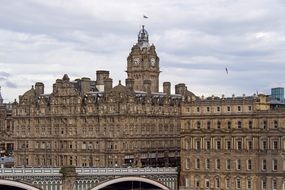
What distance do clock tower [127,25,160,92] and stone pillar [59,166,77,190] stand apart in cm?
4920

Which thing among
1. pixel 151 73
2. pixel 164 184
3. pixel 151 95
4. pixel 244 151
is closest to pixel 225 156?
pixel 244 151

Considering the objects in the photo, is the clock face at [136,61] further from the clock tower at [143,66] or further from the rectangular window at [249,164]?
the rectangular window at [249,164]

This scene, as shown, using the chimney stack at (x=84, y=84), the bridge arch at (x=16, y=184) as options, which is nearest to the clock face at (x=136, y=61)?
the chimney stack at (x=84, y=84)

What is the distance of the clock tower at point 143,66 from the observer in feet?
506

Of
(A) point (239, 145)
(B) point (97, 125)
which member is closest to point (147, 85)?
(B) point (97, 125)

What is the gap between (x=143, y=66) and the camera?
154250 millimetres

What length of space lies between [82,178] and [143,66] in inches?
1974

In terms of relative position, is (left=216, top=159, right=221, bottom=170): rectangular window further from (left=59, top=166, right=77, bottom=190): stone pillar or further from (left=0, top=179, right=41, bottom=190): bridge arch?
(left=0, top=179, right=41, bottom=190): bridge arch

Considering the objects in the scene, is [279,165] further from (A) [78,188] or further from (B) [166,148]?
(B) [166,148]

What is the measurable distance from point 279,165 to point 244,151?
5.47 meters

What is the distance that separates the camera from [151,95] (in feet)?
463

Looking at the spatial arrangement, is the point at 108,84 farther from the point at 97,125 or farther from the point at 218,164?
the point at 218,164

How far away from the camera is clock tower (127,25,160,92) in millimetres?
154125

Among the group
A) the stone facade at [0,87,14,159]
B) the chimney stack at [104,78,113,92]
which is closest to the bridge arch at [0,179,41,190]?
the chimney stack at [104,78,113,92]
